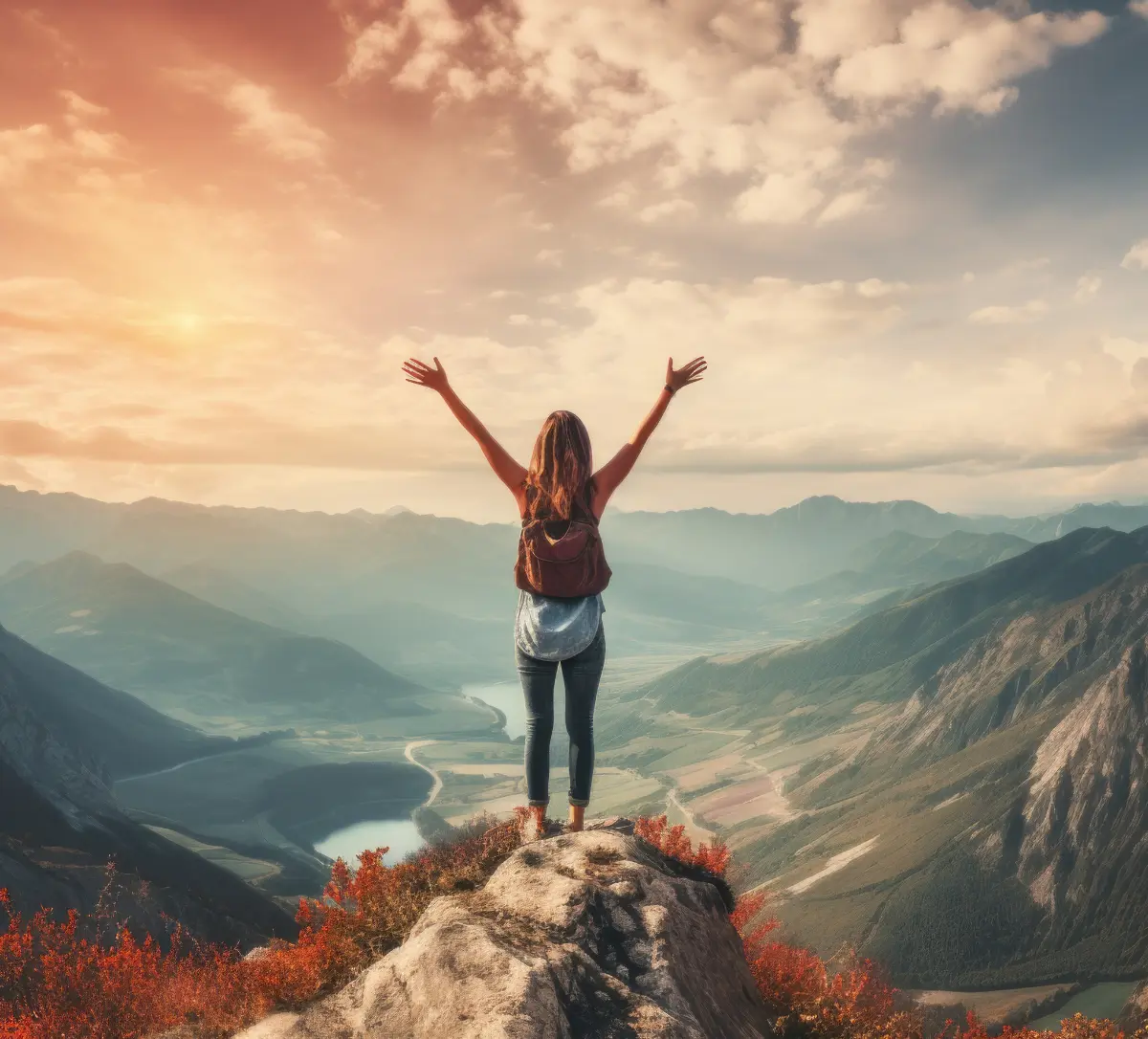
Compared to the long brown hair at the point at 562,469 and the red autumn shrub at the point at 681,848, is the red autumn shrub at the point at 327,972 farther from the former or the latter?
the long brown hair at the point at 562,469

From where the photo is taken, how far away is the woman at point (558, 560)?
8.95 metres

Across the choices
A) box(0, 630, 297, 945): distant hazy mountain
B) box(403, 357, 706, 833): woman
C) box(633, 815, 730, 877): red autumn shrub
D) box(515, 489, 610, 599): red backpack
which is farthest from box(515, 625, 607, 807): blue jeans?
box(0, 630, 297, 945): distant hazy mountain

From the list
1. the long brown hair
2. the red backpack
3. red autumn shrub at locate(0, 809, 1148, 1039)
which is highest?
the long brown hair

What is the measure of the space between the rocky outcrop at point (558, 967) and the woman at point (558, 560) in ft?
5.07

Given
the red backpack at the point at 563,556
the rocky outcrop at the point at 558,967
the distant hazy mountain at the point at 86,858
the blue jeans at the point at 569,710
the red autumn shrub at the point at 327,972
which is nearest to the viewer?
the rocky outcrop at the point at 558,967

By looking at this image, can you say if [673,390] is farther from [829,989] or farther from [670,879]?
[829,989]

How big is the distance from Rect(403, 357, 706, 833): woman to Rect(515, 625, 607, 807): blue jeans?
1 centimetres

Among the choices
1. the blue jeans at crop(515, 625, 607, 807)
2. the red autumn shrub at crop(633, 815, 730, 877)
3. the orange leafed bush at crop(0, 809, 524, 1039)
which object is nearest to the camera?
the orange leafed bush at crop(0, 809, 524, 1039)

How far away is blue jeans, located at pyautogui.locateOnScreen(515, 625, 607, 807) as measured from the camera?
915 cm

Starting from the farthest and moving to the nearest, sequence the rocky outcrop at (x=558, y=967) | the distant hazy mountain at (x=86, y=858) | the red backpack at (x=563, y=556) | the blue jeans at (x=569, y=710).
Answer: the distant hazy mountain at (x=86, y=858), the blue jeans at (x=569, y=710), the red backpack at (x=563, y=556), the rocky outcrop at (x=558, y=967)

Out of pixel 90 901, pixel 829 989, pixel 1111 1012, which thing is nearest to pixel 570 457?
pixel 829 989

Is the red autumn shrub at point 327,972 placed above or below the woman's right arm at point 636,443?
below

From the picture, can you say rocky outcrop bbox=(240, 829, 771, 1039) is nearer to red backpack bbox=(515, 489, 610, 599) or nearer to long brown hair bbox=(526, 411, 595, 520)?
red backpack bbox=(515, 489, 610, 599)

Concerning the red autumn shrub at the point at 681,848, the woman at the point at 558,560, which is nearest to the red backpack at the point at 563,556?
the woman at the point at 558,560
